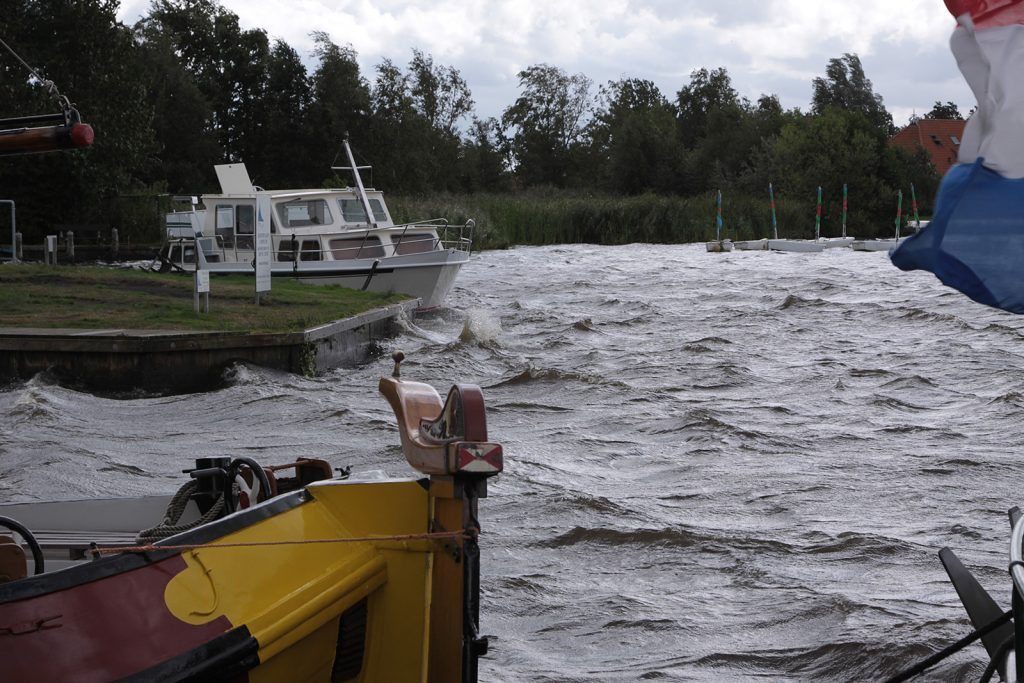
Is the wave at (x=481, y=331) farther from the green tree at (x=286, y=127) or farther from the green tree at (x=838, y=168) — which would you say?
the green tree at (x=286, y=127)

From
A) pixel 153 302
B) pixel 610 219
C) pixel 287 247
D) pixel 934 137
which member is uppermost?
pixel 934 137

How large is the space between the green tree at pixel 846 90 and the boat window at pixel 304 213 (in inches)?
3460

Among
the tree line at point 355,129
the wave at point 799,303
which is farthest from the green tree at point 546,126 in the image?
the wave at point 799,303

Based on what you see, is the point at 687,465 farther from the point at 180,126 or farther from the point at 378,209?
the point at 180,126

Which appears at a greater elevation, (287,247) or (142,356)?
(287,247)

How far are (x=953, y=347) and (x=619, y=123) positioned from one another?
294 feet

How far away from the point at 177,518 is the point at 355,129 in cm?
6475

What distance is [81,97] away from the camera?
41.1 m

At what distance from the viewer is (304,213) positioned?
24.2m

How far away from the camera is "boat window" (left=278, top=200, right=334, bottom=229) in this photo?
23984 millimetres

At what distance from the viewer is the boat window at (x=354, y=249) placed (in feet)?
78.7

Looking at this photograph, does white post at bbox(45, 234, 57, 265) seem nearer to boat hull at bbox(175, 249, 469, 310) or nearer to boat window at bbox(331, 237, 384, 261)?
boat hull at bbox(175, 249, 469, 310)

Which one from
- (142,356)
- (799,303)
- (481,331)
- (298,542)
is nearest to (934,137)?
(799,303)

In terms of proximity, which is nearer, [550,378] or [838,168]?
[550,378]
